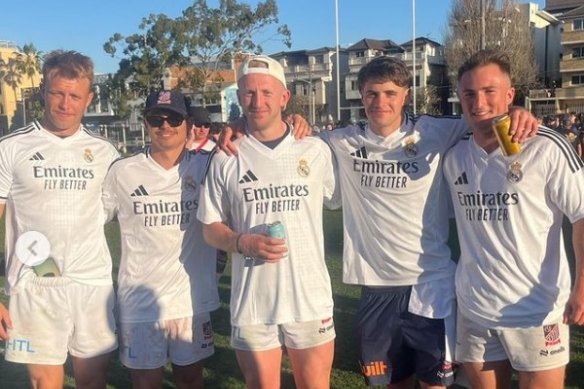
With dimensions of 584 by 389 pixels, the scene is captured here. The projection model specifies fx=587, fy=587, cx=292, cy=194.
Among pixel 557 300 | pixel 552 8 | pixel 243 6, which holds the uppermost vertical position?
pixel 552 8

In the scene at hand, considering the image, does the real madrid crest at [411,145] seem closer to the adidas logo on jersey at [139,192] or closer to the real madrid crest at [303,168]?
the real madrid crest at [303,168]

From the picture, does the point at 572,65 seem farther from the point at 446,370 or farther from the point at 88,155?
the point at 88,155

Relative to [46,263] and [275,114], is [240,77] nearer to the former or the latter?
[275,114]

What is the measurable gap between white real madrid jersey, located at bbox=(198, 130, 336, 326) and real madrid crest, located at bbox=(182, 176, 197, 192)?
0.30m

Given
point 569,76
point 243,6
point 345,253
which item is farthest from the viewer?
point 569,76

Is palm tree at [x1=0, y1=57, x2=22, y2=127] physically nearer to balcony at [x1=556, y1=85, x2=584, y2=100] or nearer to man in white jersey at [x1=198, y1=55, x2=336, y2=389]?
balcony at [x1=556, y1=85, x2=584, y2=100]

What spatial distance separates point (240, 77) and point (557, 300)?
2.12 metres

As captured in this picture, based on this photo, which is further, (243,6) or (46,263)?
(243,6)

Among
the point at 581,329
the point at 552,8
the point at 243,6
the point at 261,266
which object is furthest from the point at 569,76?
the point at 261,266

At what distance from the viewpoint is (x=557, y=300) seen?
311 cm

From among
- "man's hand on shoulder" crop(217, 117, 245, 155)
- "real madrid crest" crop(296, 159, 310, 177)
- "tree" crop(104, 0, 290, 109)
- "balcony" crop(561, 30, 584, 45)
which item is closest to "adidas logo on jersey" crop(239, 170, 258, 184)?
"man's hand on shoulder" crop(217, 117, 245, 155)

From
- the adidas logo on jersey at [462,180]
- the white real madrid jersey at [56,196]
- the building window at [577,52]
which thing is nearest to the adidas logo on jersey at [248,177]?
the white real madrid jersey at [56,196]

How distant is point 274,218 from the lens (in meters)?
3.31

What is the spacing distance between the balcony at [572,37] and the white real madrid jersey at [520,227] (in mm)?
57332
